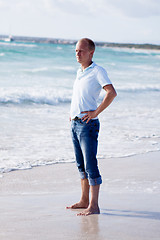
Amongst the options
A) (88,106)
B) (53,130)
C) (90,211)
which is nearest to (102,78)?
(88,106)

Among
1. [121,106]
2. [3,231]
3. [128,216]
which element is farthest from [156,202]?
[121,106]

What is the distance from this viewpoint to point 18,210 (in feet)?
11.7

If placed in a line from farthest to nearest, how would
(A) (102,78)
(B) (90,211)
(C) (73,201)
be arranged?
(C) (73,201)
(B) (90,211)
(A) (102,78)

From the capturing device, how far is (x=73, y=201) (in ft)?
13.0

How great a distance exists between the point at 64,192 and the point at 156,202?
1016 mm

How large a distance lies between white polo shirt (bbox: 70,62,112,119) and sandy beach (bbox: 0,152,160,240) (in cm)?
94

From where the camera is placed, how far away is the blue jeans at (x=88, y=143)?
3402 millimetres

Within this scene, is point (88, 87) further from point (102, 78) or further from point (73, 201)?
point (73, 201)

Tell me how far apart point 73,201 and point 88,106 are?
44.3 inches

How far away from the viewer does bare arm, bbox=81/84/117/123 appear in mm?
3285

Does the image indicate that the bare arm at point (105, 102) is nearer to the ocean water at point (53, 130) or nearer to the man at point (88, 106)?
the man at point (88, 106)

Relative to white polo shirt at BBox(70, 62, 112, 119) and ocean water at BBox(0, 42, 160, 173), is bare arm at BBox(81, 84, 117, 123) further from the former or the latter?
ocean water at BBox(0, 42, 160, 173)

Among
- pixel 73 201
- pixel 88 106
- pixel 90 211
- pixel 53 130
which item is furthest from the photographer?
pixel 53 130

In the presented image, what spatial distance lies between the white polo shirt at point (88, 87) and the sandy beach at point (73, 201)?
936mm
